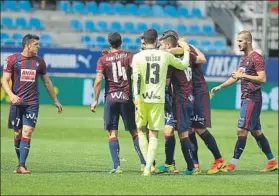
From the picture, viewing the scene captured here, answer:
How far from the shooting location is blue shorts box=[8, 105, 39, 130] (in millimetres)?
13141

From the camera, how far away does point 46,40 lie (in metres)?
37.5

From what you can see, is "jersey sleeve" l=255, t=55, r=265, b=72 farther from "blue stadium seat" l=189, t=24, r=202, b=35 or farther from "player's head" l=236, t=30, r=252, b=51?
"blue stadium seat" l=189, t=24, r=202, b=35

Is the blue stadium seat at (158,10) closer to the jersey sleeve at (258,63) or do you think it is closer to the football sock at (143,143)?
the jersey sleeve at (258,63)

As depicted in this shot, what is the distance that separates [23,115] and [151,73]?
7.14 ft

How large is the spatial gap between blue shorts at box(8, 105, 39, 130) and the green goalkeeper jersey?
67.3 inches

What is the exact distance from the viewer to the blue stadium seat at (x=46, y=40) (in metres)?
37.0

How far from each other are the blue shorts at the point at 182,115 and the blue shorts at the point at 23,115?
2.11 m

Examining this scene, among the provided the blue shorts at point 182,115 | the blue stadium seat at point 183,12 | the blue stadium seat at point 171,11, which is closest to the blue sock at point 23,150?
the blue shorts at point 182,115

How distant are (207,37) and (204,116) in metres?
28.1

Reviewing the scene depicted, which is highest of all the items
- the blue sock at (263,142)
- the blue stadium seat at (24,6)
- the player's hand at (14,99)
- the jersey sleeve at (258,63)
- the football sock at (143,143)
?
the blue stadium seat at (24,6)

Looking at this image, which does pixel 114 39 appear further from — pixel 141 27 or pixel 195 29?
pixel 195 29

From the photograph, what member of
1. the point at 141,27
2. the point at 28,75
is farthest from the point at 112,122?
the point at 141,27

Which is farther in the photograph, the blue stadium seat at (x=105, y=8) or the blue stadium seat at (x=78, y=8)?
the blue stadium seat at (x=105, y=8)

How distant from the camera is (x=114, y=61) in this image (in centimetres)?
1322
